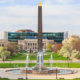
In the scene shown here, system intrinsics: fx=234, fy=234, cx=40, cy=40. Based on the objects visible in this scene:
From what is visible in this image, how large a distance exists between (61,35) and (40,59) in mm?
124916

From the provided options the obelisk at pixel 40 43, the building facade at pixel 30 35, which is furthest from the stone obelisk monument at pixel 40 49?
the building facade at pixel 30 35

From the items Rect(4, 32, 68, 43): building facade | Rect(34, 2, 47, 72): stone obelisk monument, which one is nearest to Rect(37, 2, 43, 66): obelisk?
Rect(34, 2, 47, 72): stone obelisk monument

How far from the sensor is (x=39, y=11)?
113ft

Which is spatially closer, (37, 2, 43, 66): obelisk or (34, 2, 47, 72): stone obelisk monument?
(34, 2, 47, 72): stone obelisk monument

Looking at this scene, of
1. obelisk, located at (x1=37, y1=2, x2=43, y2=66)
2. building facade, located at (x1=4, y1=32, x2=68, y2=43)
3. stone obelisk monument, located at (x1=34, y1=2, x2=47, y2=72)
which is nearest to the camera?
stone obelisk monument, located at (x1=34, y1=2, x2=47, y2=72)

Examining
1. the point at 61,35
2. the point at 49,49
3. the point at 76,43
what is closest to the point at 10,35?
the point at 61,35

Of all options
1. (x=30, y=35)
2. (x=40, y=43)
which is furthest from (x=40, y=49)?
(x=30, y=35)

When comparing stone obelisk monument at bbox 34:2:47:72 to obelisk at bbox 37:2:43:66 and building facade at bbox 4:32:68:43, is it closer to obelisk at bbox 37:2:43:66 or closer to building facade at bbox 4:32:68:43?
obelisk at bbox 37:2:43:66

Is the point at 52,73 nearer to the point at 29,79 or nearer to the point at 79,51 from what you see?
the point at 29,79

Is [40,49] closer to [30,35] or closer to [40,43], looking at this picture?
[40,43]

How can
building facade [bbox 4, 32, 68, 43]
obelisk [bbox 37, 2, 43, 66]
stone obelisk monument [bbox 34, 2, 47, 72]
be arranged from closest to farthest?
stone obelisk monument [bbox 34, 2, 47, 72] < obelisk [bbox 37, 2, 43, 66] < building facade [bbox 4, 32, 68, 43]

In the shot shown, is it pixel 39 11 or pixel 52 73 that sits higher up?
pixel 39 11

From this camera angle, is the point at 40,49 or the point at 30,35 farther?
the point at 30,35

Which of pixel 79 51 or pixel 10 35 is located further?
pixel 10 35
